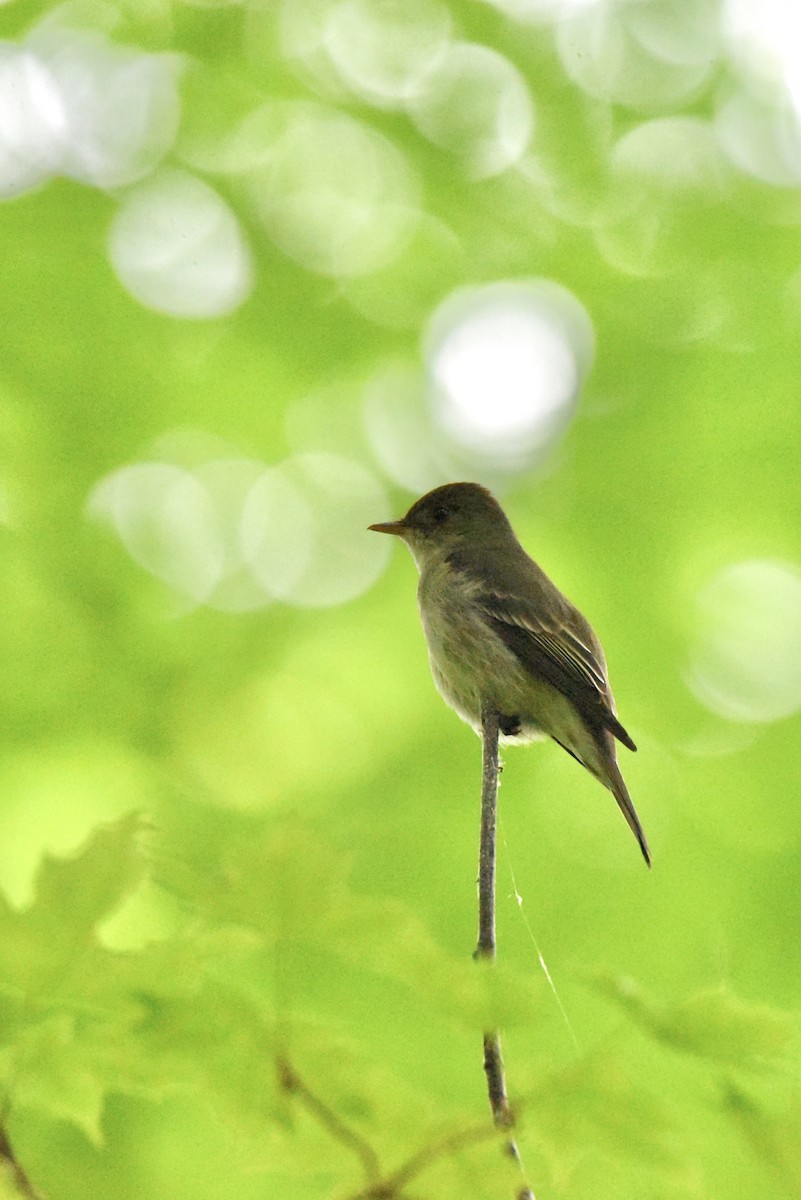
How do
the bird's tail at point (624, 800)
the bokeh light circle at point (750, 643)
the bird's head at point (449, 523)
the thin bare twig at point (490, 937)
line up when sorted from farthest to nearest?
the bokeh light circle at point (750, 643), the bird's head at point (449, 523), the bird's tail at point (624, 800), the thin bare twig at point (490, 937)

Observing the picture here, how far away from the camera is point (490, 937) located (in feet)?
5.64

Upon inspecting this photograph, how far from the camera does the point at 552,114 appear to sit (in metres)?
5.95

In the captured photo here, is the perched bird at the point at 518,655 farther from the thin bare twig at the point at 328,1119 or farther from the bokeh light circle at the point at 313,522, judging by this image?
the thin bare twig at the point at 328,1119

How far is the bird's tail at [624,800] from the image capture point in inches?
137

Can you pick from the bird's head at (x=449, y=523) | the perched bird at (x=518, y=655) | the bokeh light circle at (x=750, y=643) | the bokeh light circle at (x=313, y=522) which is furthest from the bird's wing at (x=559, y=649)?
the bokeh light circle at (x=313, y=522)

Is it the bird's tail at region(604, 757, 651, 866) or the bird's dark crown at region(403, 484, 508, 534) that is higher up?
the bird's dark crown at region(403, 484, 508, 534)

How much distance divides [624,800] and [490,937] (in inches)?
85.0

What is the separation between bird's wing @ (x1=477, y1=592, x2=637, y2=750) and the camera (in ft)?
13.6

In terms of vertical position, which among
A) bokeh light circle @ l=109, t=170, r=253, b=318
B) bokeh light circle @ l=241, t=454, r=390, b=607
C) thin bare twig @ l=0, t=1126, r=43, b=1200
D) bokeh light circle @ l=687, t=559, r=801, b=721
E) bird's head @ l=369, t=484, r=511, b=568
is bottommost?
bokeh light circle @ l=687, t=559, r=801, b=721

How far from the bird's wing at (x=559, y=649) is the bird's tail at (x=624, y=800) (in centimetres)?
16

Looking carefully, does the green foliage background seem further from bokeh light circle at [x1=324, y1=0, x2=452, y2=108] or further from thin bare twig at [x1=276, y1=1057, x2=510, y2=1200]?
thin bare twig at [x1=276, y1=1057, x2=510, y2=1200]

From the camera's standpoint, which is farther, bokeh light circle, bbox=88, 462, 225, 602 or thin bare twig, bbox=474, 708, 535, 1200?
bokeh light circle, bbox=88, 462, 225, 602

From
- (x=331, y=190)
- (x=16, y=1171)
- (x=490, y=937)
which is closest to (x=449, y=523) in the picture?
(x=331, y=190)

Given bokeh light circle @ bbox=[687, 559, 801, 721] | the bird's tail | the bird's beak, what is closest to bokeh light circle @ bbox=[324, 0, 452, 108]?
the bird's beak
